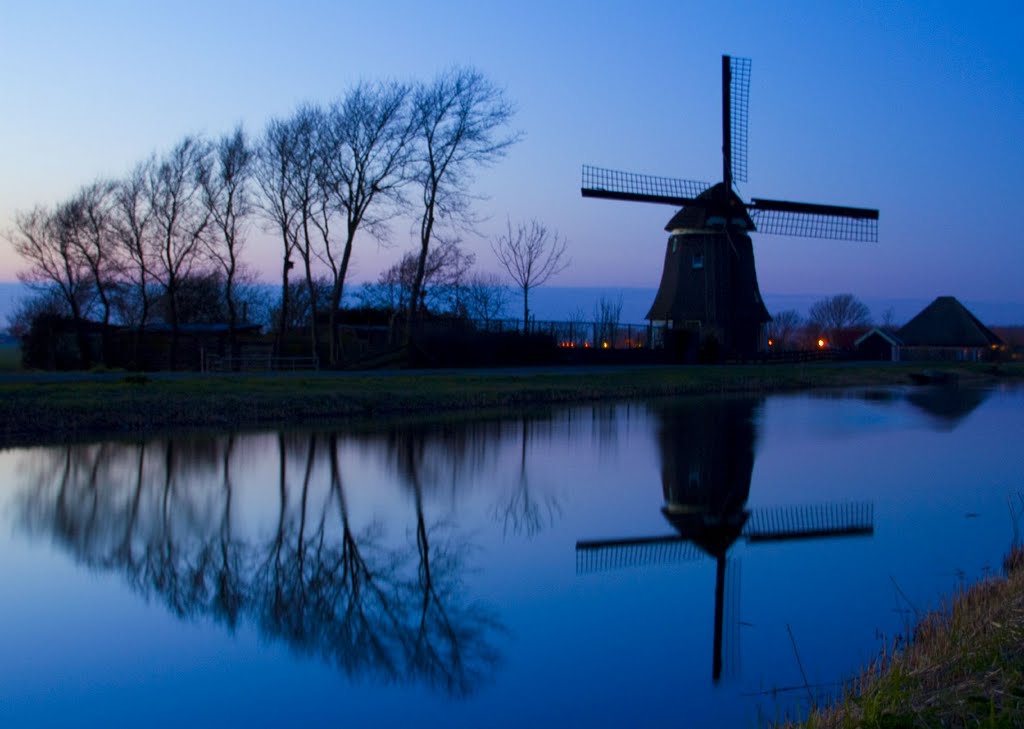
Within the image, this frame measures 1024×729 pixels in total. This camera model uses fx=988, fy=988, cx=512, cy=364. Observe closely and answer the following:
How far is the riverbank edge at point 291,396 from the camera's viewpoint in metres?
18.3

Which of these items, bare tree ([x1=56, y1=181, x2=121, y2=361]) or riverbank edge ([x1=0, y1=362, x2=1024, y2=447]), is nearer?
riverbank edge ([x1=0, y1=362, x2=1024, y2=447])

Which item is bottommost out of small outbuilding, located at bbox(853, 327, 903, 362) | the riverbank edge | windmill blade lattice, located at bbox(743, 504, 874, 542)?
windmill blade lattice, located at bbox(743, 504, 874, 542)

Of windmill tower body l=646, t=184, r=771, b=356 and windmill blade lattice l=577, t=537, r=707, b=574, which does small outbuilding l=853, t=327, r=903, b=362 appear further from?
windmill blade lattice l=577, t=537, r=707, b=574

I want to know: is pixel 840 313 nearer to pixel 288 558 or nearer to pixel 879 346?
pixel 879 346

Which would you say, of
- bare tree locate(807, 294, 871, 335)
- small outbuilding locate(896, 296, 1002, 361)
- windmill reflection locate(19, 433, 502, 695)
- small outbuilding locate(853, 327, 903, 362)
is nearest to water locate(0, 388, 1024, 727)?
windmill reflection locate(19, 433, 502, 695)

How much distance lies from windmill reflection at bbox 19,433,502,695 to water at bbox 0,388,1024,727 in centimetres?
3

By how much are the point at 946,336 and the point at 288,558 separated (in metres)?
57.4

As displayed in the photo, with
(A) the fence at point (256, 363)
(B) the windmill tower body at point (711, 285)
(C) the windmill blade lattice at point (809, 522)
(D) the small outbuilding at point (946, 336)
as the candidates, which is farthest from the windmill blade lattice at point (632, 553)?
(D) the small outbuilding at point (946, 336)

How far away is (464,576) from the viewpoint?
8539 millimetres

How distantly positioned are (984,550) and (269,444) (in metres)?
11.6

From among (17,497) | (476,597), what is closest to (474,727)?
(476,597)

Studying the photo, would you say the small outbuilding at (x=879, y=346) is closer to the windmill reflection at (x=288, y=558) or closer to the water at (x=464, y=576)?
the water at (x=464, y=576)

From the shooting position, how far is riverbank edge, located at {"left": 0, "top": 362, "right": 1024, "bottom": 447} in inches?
720

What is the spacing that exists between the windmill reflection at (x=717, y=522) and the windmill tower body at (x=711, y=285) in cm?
2344
